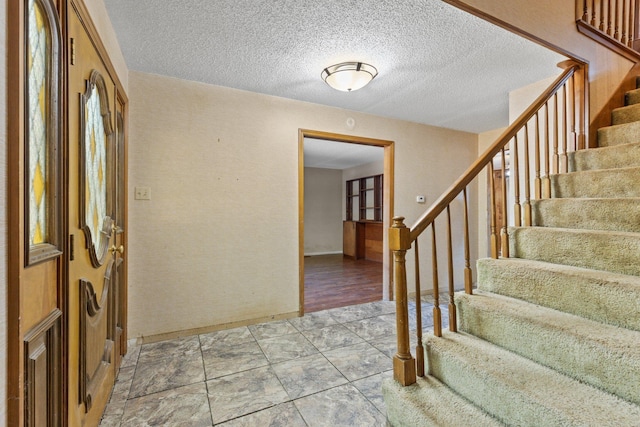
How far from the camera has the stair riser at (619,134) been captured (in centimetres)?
203

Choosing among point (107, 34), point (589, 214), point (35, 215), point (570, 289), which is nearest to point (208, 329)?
point (35, 215)

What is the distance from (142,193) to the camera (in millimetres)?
2387

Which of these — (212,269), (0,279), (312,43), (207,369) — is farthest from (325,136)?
(0,279)

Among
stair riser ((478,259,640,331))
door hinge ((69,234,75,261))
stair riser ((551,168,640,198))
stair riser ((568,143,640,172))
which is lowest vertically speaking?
stair riser ((478,259,640,331))

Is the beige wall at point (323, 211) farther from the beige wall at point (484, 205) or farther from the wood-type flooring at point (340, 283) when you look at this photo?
the beige wall at point (484, 205)

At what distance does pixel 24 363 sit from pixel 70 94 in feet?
3.07

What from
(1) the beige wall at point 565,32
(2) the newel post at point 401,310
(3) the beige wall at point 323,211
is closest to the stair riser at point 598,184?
(1) the beige wall at point 565,32

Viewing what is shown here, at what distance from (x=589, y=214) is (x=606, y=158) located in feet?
1.90

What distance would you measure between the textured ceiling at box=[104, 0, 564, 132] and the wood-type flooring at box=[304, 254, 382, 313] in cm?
230

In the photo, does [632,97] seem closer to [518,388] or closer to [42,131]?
[518,388]

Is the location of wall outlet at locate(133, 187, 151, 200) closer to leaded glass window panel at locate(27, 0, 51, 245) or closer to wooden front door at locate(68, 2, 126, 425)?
wooden front door at locate(68, 2, 126, 425)

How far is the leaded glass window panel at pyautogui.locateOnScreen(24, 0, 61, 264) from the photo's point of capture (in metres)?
0.82

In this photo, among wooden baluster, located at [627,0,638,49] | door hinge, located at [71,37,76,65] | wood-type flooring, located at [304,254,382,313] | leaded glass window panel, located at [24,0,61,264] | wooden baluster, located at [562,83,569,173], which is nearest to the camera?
leaded glass window panel, located at [24,0,61,264]

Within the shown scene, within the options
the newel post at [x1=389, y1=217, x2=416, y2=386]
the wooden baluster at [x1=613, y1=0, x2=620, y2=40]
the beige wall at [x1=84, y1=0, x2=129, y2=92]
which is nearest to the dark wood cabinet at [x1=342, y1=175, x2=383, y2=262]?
the wooden baluster at [x1=613, y1=0, x2=620, y2=40]
